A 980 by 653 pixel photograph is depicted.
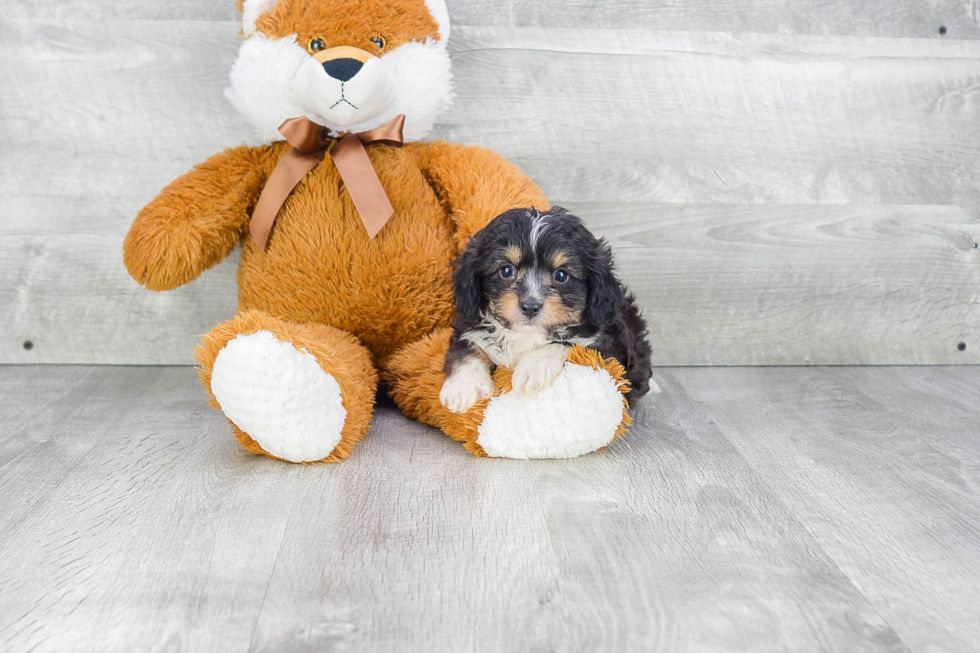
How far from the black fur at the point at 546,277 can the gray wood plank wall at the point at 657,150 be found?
0.71 meters

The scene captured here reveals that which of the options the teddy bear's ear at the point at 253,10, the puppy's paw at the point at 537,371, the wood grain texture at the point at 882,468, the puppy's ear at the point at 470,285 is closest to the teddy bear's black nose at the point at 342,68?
the teddy bear's ear at the point at 253,10

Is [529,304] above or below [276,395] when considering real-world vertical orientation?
above

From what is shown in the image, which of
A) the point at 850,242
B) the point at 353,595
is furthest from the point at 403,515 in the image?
the point at 850,242

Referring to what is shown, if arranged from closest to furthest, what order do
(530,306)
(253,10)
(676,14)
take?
(530,306)
(253,10)
(676,14)

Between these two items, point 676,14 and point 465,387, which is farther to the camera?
point 676,14

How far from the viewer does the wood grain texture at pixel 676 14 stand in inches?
83.8

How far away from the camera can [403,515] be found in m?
1.40

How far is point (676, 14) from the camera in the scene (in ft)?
7.24

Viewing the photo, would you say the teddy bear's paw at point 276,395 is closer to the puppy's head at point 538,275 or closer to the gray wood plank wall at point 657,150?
the puppy's head at point 538,275

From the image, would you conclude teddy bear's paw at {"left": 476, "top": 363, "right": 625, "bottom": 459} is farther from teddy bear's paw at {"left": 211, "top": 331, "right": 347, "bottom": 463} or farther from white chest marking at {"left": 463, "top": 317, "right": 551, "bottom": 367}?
teddy bear's paw at {"left": 211, "top": 331, "right": 347, "bottom": 463}

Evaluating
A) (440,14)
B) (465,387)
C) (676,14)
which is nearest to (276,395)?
(465,387)

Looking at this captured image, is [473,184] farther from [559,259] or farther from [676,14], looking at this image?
[676,14]

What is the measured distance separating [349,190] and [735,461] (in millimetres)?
1002

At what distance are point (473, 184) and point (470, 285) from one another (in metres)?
0.40
